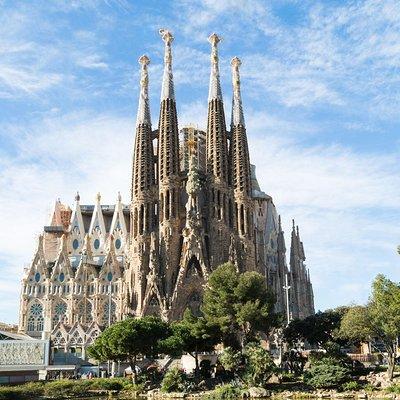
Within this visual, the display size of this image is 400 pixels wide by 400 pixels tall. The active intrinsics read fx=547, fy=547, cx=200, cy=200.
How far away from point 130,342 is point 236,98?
4953 centimetres

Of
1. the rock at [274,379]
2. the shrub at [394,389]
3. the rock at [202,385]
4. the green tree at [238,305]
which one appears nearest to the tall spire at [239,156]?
the green tree at [238,305]

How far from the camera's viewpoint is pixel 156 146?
3236 inches

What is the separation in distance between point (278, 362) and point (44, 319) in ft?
136

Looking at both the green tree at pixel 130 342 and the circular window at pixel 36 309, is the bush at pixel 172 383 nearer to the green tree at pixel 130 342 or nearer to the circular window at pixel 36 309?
the green tree at pixel 130 342

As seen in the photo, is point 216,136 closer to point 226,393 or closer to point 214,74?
point 214,74

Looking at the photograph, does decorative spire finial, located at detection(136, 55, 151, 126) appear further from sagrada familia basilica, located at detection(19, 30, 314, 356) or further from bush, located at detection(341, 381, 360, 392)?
bush, located at detection(341, 381, 360, 392)

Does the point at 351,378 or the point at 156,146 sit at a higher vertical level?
the point at 156,146

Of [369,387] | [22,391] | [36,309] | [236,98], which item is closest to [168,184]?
[236,98]

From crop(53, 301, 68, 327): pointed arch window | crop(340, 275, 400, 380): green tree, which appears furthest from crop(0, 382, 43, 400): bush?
crop(53, 301, 68, 327): pointed arch window

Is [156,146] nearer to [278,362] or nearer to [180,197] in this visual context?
[180,197]

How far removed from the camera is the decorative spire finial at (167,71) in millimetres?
78875

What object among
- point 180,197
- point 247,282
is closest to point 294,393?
point 247,282

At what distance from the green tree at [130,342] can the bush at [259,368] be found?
7.51 metres

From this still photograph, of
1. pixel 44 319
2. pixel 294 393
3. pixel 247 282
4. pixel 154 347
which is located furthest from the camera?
pixel 44 319
